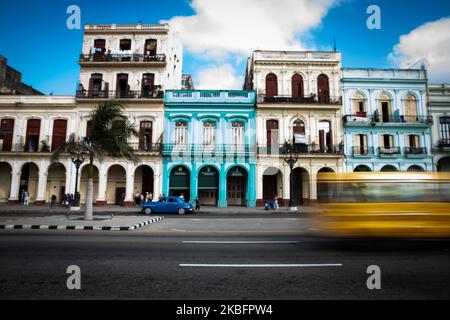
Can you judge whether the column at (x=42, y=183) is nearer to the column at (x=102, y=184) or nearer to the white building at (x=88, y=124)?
the white building at (x=88, y=124)

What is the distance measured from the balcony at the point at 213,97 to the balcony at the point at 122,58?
11.3ft

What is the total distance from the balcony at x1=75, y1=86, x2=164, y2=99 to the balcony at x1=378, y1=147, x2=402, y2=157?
69.9 ft

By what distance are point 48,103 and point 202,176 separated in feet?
53.6

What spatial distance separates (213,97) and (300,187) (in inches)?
477

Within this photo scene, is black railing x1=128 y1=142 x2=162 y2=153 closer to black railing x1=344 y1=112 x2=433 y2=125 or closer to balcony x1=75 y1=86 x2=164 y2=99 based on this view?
balcony x1=75 y1=86 x2=164 y2=99

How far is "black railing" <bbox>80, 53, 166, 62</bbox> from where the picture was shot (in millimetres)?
26297

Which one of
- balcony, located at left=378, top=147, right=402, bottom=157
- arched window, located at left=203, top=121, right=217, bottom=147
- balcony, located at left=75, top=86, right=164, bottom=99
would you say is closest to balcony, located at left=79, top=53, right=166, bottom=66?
balcony, located at left=75, top=86, right=164, bottom=99

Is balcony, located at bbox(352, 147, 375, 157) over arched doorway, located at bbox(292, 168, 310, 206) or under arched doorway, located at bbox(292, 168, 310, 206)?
over

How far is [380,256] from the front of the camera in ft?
19.9

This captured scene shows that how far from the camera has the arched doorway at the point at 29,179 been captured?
26.0m

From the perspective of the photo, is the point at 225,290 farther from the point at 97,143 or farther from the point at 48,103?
the point at 48,103

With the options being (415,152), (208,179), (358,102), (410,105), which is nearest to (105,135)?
(208,179)

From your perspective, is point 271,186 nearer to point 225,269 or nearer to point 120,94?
point 120,94
